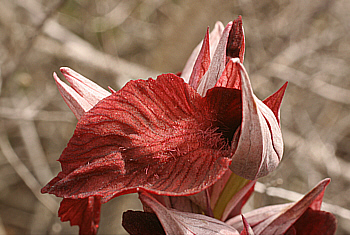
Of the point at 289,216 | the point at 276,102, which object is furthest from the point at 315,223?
the point at 276,102

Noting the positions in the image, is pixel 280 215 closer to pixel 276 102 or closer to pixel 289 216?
pixel 289 216

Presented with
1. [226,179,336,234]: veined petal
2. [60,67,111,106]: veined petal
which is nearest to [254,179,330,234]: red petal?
[226,179,336,234]: veined petal

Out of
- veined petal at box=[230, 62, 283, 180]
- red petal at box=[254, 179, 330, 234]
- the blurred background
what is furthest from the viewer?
the blurred background

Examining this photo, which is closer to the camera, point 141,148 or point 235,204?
point 141,148

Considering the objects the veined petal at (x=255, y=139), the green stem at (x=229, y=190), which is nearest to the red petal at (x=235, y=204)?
the green stem at (x=229, y=190)

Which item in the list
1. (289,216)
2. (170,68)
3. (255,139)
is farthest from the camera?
(170,68)

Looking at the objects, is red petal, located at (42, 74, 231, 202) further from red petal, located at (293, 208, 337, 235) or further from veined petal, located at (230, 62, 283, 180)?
red petal, located at (293, 208, 337, 235)
